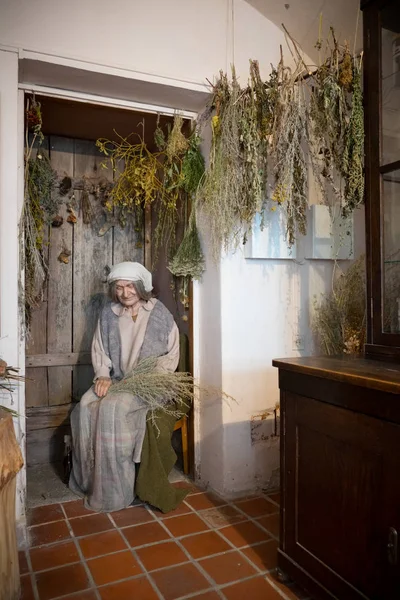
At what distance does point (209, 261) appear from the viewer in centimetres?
281

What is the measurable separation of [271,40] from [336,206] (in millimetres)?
1106

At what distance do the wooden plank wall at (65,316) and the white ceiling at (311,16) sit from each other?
1640mm

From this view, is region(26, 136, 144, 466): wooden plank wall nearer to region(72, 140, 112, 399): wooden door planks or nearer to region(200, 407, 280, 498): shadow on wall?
region(72, 140, 112, 399): wooden door planks

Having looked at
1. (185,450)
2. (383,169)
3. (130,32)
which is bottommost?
(185,450)

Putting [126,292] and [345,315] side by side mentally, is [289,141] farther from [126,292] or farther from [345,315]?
[126,292]

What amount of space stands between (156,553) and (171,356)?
1149 millimetres

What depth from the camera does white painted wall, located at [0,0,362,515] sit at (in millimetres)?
2258

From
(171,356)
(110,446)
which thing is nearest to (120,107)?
(171,356)

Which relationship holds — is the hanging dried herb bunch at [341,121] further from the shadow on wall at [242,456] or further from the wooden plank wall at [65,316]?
the wooden plank wall at [65,316]

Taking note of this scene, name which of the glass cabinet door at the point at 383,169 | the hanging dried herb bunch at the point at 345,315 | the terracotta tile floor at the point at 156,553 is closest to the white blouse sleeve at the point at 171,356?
the terracotta tile floor at the point at 156,553

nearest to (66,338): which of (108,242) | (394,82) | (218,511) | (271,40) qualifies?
(108,242)

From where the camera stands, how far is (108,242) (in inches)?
142

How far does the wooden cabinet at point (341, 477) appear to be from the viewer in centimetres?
143

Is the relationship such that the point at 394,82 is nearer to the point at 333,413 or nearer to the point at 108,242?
the point at 333,413
